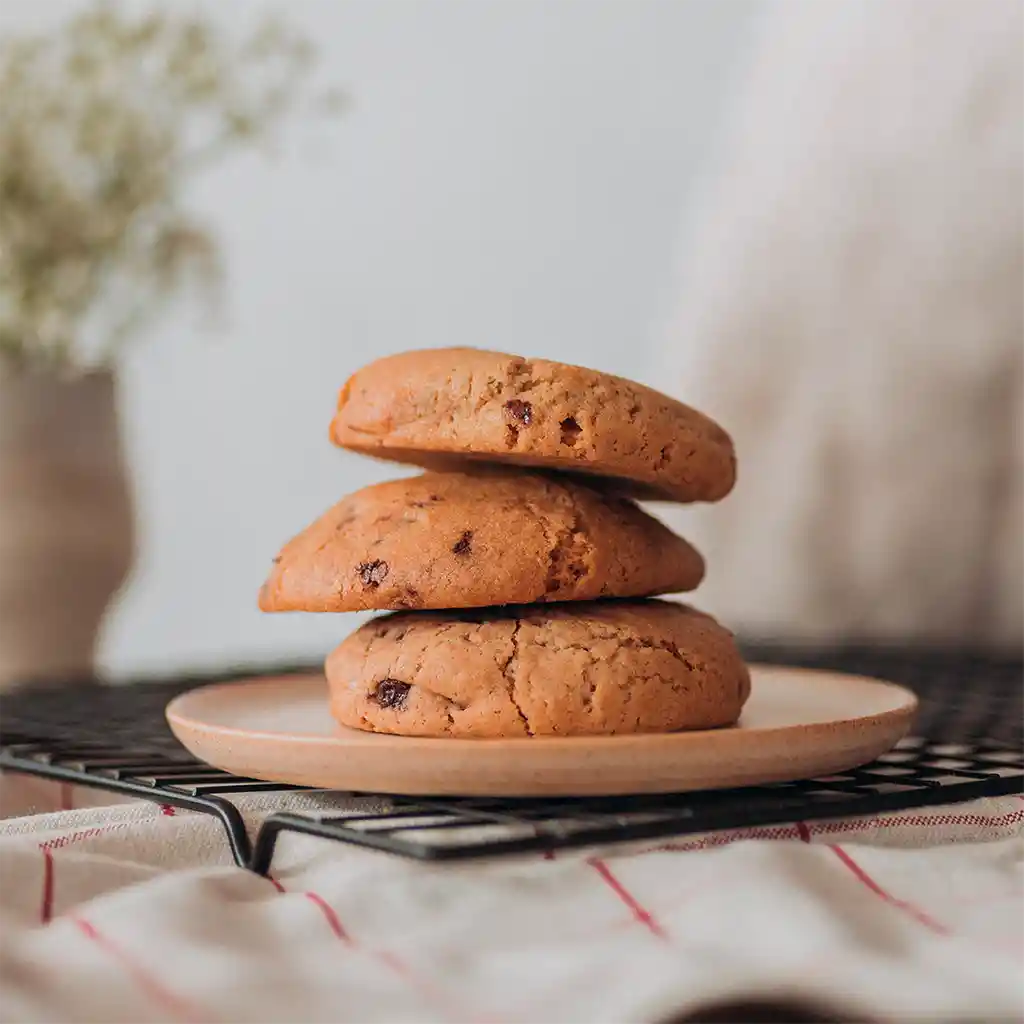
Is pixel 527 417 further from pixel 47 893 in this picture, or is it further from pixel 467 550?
pixel 47 893

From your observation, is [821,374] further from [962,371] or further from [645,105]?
[645,105]

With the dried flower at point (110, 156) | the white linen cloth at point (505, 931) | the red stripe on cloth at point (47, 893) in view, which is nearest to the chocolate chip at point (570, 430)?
the white linen cloth at point (505, 931)

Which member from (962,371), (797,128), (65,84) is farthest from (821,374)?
(65,84)

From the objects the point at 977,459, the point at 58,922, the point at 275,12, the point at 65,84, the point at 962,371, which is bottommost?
the point at 58,922

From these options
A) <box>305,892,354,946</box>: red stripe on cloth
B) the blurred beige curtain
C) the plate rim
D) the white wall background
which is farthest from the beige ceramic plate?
the white wall background

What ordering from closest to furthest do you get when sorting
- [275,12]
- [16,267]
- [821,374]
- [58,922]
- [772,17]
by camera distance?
[58,922] → [16,267] → [821,374] → [772,17] → [275,12]

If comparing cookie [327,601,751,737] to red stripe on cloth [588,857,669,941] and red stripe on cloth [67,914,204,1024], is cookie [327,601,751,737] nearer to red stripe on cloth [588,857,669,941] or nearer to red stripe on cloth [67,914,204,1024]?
red stripe on cloth [588,857,669,941]
